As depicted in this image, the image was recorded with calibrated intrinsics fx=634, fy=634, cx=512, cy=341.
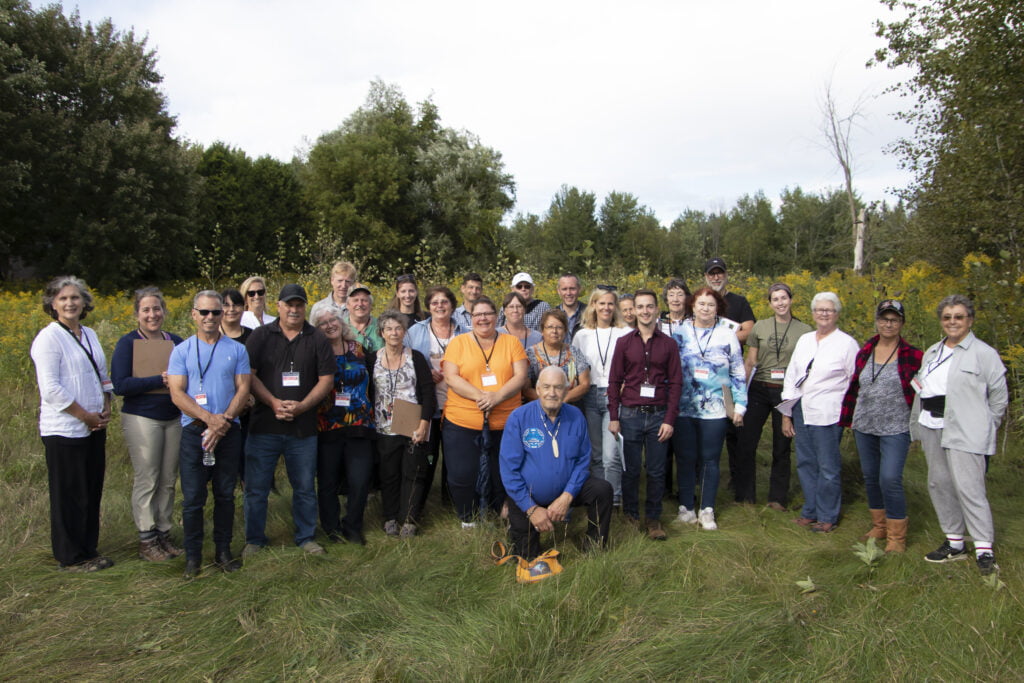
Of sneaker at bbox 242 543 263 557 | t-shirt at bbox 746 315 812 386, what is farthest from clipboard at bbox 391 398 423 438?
t-shirt at bbox 746 315 812 386

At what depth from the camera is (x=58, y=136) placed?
50.1ft

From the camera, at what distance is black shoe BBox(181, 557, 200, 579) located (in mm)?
3898

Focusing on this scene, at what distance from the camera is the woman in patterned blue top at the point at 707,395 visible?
4812 mm

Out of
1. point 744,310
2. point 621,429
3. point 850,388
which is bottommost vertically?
point 621,429

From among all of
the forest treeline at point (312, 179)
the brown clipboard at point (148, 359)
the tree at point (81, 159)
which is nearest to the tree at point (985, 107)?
the forest treeline at point (312, 179)

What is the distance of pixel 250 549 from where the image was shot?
4266 mm

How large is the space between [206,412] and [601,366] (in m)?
2.91

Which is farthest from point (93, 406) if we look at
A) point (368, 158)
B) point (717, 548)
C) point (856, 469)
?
point (368, 158)

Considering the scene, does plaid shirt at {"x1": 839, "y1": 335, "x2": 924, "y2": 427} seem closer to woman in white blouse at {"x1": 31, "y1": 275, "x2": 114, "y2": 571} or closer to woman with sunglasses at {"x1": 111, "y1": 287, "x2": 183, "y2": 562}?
woman with sunglasses at {"x1": 111, "y1": 287, "x2": 183, "y2": 562}

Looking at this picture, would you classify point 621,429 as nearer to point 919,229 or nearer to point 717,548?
point 717,548

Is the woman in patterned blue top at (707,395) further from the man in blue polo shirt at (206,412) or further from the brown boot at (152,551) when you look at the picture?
the brown boot at (152,551)

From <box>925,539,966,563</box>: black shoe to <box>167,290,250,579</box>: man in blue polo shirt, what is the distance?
4434 millimetres

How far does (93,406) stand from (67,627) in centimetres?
137

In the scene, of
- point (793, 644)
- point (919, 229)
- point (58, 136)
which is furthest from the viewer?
point (58, 136)
